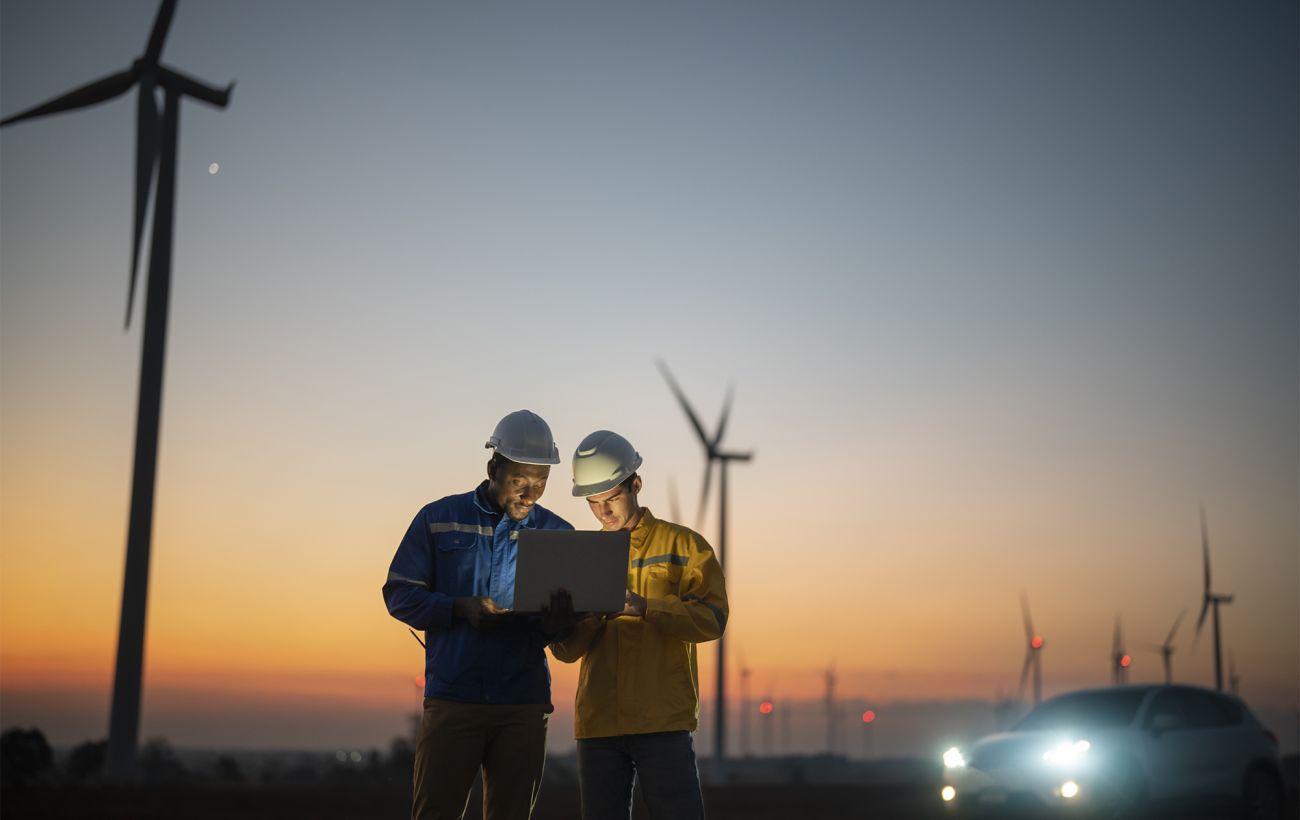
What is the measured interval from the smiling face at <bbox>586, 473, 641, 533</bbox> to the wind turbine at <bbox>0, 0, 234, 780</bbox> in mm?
17544

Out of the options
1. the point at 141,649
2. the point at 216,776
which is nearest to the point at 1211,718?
the point at 141,649

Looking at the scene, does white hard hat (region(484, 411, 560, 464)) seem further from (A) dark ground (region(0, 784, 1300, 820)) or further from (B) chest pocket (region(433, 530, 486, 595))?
(A) dark ground (region(0, 784, 1300, 820))

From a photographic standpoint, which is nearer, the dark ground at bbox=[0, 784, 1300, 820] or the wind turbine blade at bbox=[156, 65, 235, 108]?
the dark ground at bbox=[0, 784, 1300, 820]

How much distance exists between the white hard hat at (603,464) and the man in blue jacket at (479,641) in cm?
17

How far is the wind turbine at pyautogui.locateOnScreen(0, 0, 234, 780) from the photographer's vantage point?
70.3 feet

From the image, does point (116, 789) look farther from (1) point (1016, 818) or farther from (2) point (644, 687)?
(2) point (644, 687)

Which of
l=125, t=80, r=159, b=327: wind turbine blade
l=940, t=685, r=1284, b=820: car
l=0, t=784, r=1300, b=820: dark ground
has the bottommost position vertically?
l=0, t=784, r=1300, b=820: dark ground

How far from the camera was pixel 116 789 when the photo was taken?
18.9 metres

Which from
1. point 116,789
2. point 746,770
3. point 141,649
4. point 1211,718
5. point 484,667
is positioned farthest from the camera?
point 746,770

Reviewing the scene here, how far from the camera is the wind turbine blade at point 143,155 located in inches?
965

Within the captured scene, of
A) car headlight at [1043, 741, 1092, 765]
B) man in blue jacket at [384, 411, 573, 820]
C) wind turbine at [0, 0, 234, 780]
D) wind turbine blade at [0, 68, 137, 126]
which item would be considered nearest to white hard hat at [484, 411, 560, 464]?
man in blue jacket at [384, 411, 573, 820]

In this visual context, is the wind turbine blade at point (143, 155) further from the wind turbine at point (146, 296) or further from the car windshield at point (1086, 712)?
the car windshield at point (1086, 712)

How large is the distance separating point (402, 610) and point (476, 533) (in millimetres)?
464

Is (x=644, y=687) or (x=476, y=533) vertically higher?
(x=476, y=533)
